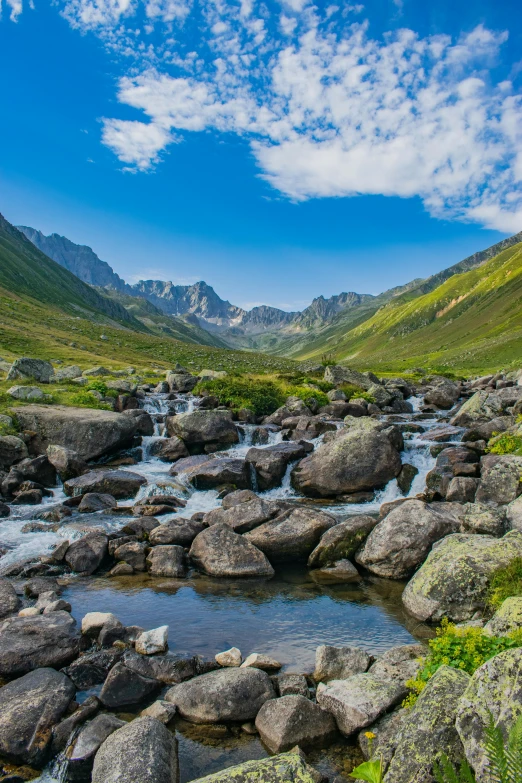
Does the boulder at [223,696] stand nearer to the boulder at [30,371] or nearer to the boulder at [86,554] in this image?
the boulder at [86,554]

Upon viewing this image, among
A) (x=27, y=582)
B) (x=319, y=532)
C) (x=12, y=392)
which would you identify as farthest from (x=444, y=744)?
(x=12, y=392)

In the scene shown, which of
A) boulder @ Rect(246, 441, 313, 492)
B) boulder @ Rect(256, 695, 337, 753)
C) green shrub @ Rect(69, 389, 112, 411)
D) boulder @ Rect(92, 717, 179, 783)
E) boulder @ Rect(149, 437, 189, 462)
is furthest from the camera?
green shrub @ Rect(69, 389, 112, 411)

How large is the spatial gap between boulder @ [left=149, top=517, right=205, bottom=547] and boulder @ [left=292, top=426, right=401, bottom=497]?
9877mm

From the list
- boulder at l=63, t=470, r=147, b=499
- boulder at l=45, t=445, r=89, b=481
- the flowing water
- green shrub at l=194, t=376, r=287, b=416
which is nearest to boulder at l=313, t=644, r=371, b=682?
the flowing water

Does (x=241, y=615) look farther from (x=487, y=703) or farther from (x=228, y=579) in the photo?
(x=487, y=703)

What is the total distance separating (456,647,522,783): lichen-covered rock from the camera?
23.4ft

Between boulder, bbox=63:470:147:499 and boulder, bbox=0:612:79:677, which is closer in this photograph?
boulder, bbox=0:612:79:677

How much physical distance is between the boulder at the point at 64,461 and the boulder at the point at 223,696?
24740mm

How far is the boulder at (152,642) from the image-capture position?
1433 centimetres

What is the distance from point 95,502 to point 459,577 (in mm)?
21331

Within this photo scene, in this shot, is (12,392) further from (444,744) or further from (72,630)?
(444,744)

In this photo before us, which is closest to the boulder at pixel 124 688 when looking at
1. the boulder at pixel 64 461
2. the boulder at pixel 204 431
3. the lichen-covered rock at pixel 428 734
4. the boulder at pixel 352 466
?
the lichen-covered rock at pixel 428 734

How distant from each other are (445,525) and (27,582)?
1788cm

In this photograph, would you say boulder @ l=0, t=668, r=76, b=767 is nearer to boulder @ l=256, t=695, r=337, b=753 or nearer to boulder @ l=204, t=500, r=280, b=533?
boulder @ l=256, t=695, r=337, b=753
